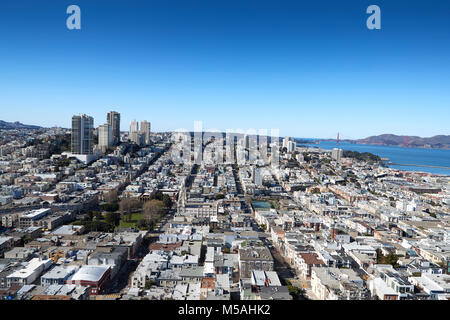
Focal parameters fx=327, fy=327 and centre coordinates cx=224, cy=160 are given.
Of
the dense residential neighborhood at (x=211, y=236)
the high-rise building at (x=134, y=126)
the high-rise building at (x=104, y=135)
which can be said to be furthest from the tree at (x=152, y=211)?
the high-rise building at (x=134, y=126)

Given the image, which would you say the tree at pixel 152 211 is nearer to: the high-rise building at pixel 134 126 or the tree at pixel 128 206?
the tree at pixel 128 206

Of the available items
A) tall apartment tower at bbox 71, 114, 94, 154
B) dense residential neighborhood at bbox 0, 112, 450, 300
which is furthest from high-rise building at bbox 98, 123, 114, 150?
dense residential neighborhood at bbox 0, 112, 450, 300

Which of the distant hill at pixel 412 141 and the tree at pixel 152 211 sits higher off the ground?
the distant hill at pixel 412 141

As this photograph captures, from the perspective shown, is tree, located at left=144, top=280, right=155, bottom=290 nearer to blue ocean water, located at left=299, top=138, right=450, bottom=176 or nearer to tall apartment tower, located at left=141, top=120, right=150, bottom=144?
blue ocean water, located at left=299, top=138, right=450, bottom=176

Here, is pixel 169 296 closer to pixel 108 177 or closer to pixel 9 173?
pixel 108 177

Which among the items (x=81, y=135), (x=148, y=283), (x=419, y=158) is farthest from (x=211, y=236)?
(x=419, y=158)

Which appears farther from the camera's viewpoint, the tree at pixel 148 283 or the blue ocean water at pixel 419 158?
the blue ocean water at pixel 419 158

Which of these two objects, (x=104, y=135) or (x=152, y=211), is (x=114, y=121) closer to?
(x=104, y=135)
